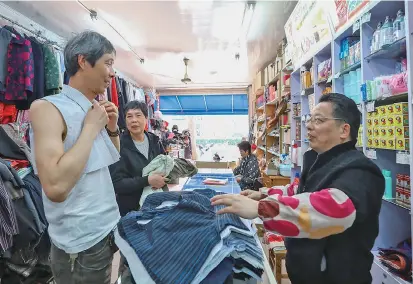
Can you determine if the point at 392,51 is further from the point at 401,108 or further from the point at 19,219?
the point at 19,219

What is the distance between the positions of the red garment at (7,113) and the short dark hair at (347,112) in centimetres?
321

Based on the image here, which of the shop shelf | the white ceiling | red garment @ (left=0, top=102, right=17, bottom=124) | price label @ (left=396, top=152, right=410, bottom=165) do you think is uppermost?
the white ceiling

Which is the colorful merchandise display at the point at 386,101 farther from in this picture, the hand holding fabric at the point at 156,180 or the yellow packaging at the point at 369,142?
the hand holding fabric at the point at 156,180

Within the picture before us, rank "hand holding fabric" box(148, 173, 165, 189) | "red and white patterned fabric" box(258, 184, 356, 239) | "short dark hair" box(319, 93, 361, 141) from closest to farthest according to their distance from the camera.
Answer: "red and white patterned fabric" box(258, 184, 356, 239) < "short dark hair" box(319, 93, 361, 141) < "hand holding fabric" box(148, 173, 165, 189)

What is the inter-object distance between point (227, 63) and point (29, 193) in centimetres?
520

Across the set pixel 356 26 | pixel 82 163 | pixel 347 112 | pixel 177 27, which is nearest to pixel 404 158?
pixel 347 112

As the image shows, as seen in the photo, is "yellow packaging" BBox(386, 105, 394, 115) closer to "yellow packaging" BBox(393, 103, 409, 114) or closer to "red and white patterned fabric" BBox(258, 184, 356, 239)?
"yellow packaging" BBox(393, 103, 409, 114)

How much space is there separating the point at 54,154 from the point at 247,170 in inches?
155

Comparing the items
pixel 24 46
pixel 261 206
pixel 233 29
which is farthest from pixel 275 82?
pixel 261 206

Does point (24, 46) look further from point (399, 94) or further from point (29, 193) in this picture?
point (399, 94)

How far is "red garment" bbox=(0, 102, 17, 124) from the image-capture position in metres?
2.91

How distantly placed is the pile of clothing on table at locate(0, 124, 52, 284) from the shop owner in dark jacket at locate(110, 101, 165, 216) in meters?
0.94

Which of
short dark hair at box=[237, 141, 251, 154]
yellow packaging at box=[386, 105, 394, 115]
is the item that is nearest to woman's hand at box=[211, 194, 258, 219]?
yellow packaging at box=[386, 105, 394, 115]

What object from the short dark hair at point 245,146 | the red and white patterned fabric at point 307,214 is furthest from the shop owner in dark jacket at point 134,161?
the short dark hair at point 245,146
